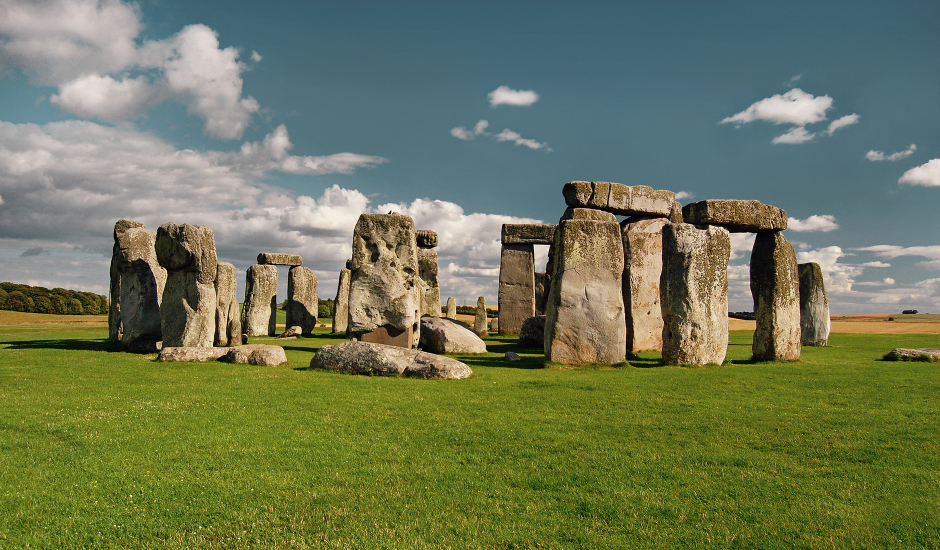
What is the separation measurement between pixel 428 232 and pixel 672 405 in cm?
1792

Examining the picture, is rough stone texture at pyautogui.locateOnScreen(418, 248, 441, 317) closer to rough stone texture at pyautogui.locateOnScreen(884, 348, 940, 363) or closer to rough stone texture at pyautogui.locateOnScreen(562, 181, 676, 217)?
rough stone texture at pyautogui.locateOnScreen(562, 181, 676, 217)

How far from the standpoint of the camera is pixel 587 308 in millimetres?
11586

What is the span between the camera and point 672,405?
759 cm

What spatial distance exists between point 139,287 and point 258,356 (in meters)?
5.74

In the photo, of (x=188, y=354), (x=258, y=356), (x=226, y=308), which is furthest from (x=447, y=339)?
(x=226, y=308)

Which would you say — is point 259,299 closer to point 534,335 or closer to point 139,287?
point 139,287

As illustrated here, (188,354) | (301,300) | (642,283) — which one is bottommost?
(188,354)

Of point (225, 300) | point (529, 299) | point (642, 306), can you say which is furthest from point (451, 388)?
point (529, 299)

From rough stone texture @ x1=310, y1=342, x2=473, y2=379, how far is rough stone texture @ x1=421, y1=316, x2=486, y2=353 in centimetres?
391

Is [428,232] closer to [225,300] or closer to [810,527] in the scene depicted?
[225,300]

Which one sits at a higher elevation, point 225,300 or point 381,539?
point 225,300

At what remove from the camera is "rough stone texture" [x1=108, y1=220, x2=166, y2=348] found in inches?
575

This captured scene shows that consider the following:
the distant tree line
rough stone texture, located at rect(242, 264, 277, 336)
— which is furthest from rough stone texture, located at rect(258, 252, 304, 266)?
the distant tree line

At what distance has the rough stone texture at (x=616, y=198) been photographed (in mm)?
16359
